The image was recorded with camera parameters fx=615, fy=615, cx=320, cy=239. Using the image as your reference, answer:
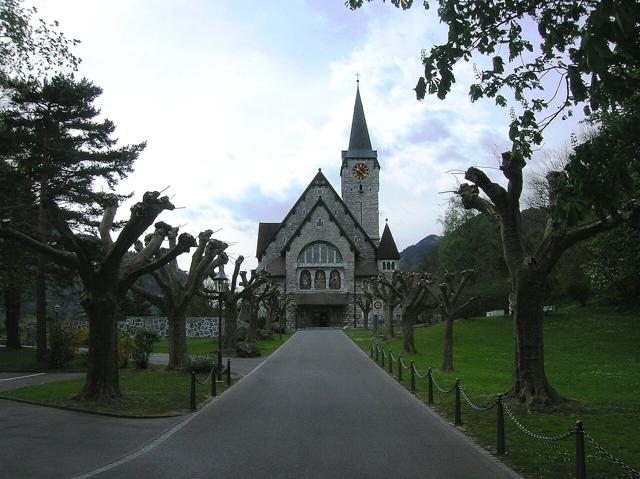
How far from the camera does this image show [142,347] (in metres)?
24.4

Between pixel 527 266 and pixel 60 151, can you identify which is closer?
pixel 527 266

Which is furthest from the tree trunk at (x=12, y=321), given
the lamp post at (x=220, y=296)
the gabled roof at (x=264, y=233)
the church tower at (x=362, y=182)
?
the church tower at (x=362, y=182)

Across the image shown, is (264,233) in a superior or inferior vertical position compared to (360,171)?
inferior

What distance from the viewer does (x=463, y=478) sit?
7.80 metres

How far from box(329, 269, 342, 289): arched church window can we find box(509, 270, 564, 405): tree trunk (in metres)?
66.4

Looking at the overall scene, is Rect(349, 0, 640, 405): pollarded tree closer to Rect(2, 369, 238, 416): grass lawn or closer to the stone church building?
Rect(2, 369, 238, 416): grass lawn

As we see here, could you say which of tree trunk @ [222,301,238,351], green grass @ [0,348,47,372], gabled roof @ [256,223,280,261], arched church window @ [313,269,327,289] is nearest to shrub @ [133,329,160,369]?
green grass @ [0,348,47,372]

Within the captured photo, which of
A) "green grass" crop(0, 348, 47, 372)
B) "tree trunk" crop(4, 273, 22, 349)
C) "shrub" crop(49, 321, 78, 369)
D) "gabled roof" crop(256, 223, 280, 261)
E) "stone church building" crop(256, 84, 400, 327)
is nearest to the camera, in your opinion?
"shrub" crop(49, 321, 78, 369)

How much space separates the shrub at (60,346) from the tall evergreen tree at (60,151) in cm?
256

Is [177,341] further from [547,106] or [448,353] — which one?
[547,106]

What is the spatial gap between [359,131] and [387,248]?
19958 millimetres

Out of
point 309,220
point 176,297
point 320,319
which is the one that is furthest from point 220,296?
point 309,220

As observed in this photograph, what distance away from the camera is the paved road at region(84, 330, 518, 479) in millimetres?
8203

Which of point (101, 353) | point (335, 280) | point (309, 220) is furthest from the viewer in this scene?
point (309, 220)
